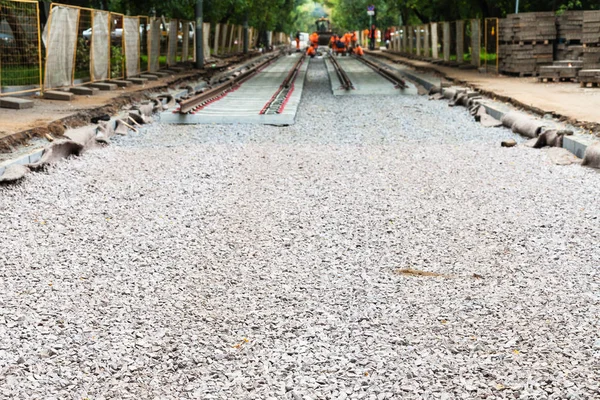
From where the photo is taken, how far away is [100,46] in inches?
829

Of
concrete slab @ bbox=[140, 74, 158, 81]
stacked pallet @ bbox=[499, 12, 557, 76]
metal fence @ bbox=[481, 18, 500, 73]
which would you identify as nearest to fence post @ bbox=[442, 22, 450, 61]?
metal fence @ bbox=[481, 18, 500, 73]

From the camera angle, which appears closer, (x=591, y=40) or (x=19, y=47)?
(x=19, y=47)

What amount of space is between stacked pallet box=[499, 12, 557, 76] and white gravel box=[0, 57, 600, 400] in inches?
685

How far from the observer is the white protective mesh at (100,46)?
68.0 ft

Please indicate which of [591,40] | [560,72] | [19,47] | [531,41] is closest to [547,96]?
[560,72]

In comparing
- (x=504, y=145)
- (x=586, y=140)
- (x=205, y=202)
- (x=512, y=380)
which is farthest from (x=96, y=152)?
(x=512, y=380)

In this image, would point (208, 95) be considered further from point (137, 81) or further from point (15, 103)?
point (15, 103)

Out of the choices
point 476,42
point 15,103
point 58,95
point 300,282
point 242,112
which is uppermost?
point 476,42

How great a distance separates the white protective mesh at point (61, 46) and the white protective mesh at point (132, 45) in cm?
431

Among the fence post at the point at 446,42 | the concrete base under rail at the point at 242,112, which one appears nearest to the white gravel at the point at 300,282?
the concrete base under rail at the point at 242,112

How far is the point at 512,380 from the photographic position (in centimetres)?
388

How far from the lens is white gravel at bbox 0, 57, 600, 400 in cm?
397

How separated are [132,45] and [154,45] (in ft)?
13.3

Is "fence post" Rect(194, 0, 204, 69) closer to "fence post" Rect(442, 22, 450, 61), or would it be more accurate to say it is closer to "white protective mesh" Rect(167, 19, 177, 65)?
"white protective mesh" Rect(167, 19, 177, 65)
